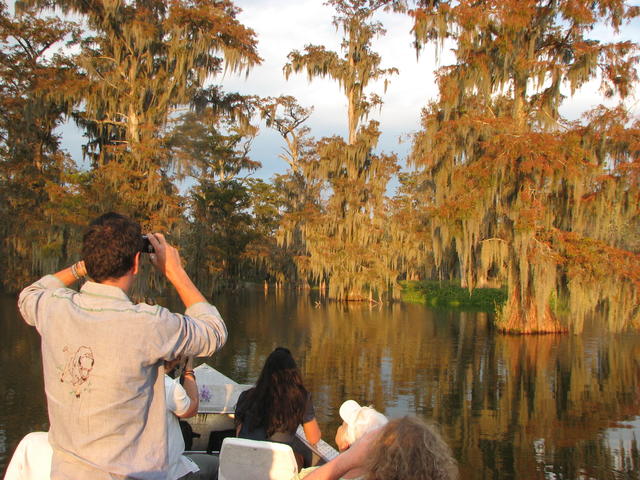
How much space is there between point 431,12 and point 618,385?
Answer: 1257 cm

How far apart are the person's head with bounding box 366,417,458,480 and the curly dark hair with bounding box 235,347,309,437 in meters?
2.05

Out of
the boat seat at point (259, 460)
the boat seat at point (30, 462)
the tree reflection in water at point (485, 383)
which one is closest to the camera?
the boat seat at point (30, 462)

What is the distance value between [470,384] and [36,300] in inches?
352

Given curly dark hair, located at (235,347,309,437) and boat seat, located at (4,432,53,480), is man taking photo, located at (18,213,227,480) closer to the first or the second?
boat seat, located at (4,432,53,480)

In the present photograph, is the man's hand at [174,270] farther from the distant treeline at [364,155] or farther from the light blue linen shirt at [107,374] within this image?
the distant treeline at [364,155]

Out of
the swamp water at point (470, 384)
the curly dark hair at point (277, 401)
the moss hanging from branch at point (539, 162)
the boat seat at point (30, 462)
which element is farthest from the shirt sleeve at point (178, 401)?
the moss hanging from branch at point (539, 162)

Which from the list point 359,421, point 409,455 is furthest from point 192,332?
point 359,421

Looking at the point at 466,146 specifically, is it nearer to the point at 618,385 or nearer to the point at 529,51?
the point at 529,51

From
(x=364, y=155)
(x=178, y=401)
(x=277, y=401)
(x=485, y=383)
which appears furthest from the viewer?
(x=364, y=155)

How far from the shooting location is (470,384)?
9992 millimetres

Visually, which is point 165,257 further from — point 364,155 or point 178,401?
point 364,155

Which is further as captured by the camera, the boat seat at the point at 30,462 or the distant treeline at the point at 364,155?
the distant treeline at the point at 364,155

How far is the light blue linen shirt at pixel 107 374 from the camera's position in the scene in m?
1.83

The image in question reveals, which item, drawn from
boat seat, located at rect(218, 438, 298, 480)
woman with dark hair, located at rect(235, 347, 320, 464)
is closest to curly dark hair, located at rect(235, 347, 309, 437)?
woman with dark hair, located at rect(235, 347, 320, 464)
